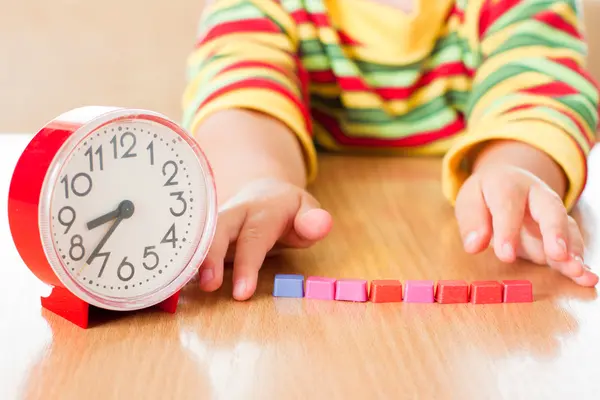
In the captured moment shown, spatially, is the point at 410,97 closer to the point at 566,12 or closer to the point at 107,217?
the point at 566,12

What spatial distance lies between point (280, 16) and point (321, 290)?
1.58 ft

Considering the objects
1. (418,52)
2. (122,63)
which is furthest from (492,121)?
(122,63)

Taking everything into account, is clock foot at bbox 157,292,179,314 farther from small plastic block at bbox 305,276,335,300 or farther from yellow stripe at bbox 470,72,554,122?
yellow stripe at bbox 470,72,554,122

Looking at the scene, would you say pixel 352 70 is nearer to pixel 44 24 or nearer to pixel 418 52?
pixel 418 52

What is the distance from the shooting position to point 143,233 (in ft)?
1.66

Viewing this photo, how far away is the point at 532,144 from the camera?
0.74 m

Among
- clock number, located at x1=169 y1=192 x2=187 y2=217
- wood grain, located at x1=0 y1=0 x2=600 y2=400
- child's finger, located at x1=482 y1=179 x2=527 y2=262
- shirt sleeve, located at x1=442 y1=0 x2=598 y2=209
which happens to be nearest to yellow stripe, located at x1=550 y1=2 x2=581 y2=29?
shirt sleeve, located at x1=442 y1=0 x2=598 y2=209

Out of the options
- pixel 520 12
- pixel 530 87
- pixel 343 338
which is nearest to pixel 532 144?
pixel 530 87

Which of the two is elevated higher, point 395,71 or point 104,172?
Result: point 104,172

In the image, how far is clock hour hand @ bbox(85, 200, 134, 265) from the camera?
484 mm

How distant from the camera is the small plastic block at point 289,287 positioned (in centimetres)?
55

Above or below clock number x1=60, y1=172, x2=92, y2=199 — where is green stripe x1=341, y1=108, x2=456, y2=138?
below

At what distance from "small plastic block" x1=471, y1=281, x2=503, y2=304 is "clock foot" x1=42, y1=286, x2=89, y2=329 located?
0.78ft

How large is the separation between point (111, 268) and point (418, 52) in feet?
1.87
